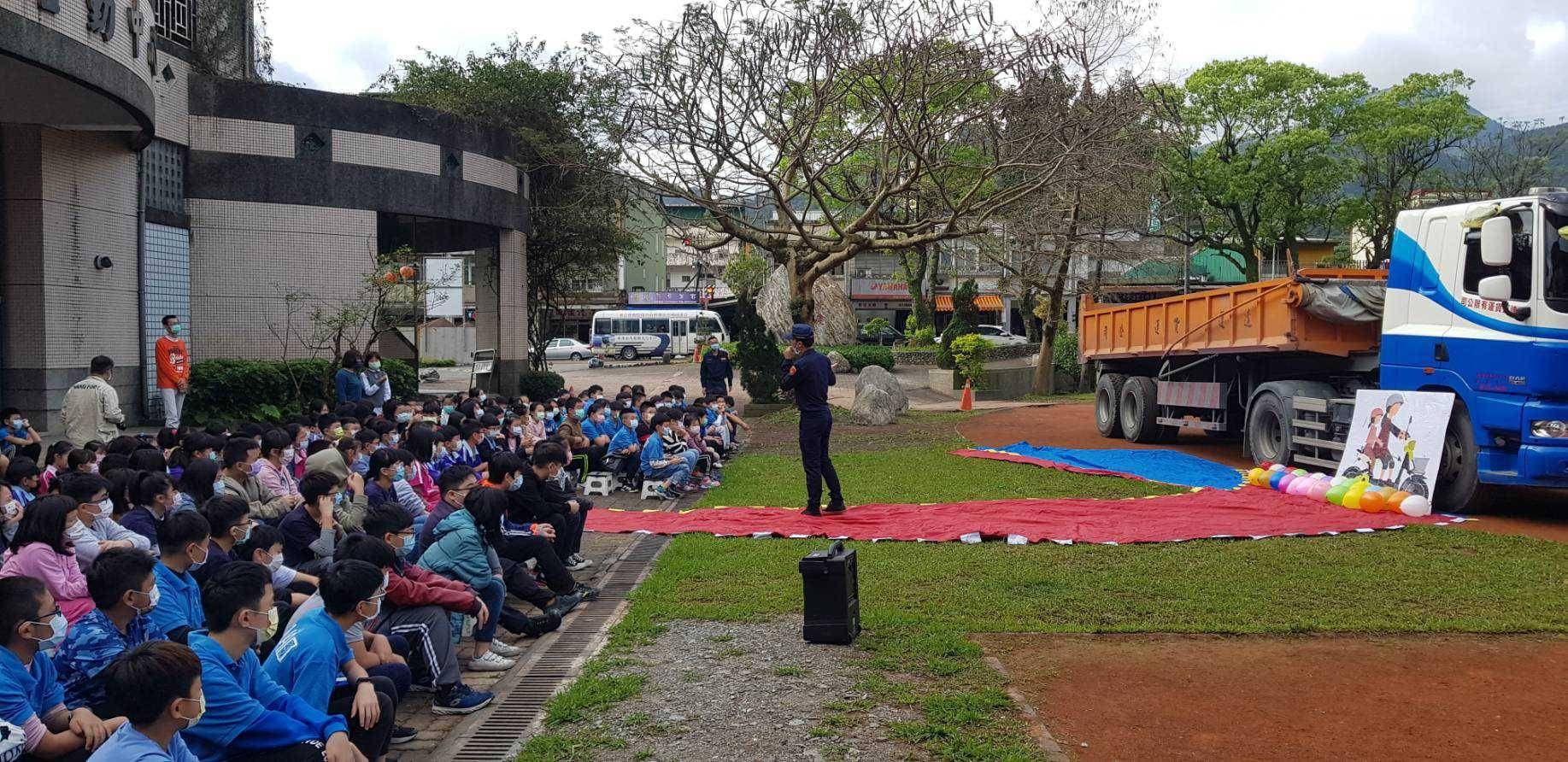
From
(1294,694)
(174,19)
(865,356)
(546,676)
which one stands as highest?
(174,19)

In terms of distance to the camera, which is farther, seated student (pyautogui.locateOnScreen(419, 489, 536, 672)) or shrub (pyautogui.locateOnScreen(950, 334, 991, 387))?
shrub (pyautogui.locateOnScreen(950, 334, 991, 387))

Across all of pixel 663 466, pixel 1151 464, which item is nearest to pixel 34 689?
pixel 663 466

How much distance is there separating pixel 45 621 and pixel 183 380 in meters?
11.9

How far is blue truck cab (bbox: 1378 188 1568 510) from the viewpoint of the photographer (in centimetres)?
1014

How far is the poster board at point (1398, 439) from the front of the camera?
1091 cm

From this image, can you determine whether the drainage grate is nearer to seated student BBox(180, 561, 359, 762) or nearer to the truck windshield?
seated student BBox(180, 561, 359, 762)

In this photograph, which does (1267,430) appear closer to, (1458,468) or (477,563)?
(1458,468)

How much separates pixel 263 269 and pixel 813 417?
40.5ft

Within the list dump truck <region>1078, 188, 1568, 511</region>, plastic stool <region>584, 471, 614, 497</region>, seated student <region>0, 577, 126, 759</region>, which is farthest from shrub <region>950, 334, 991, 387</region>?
seated student <region>0, 577, 126, 759</region>

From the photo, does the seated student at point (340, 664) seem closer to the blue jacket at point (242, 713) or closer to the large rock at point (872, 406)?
the blue jacket at point (242, 713)

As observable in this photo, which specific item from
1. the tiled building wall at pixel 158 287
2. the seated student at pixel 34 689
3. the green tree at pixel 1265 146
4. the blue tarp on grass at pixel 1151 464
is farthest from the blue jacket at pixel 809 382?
the green tree at pixel 1265 146

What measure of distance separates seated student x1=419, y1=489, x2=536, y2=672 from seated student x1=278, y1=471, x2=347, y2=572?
0.61 meters

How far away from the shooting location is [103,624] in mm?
4566

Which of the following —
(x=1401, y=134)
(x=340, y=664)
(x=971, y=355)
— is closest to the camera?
(x=340, y=664)
